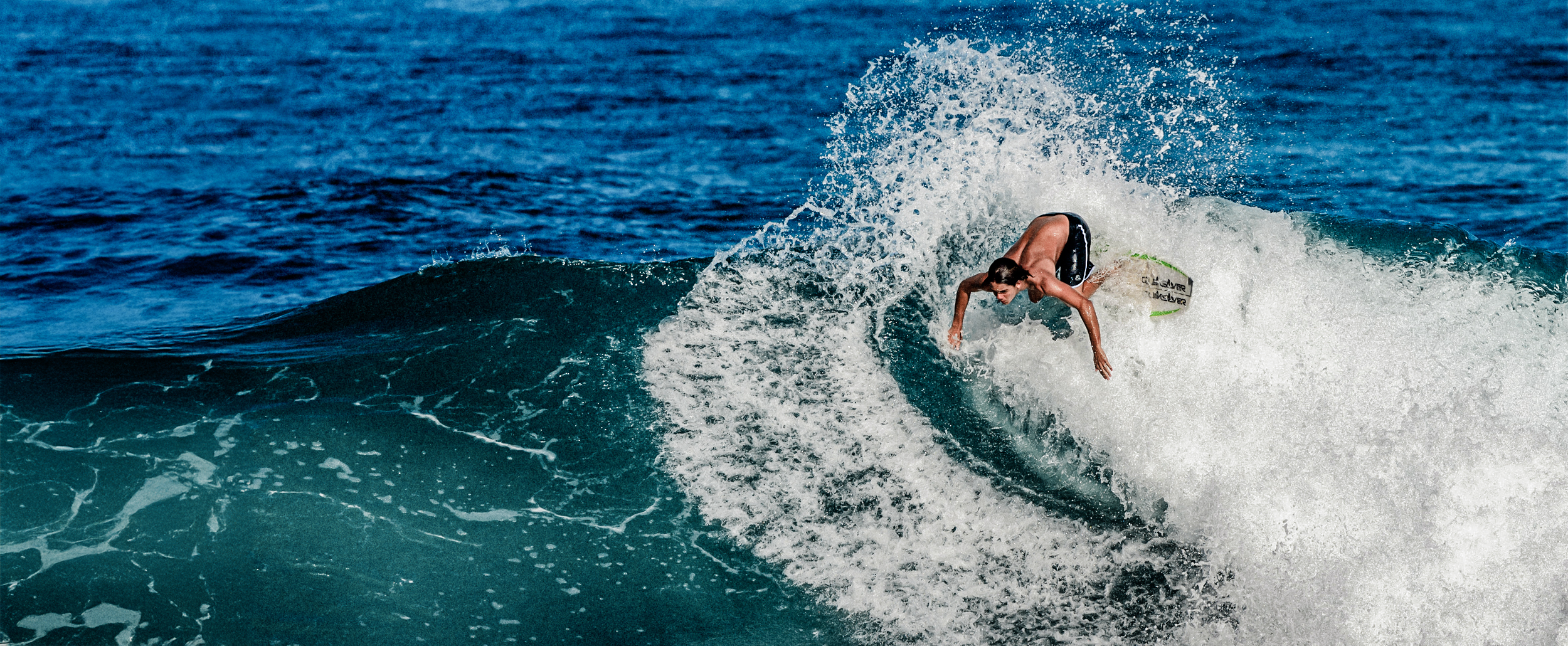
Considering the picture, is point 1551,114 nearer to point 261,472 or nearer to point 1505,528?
point 1505,528

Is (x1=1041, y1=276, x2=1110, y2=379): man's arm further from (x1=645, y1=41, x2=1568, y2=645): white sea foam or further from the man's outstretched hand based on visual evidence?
(x1=645, y1=41, x2=1568, y2=645): white sea foam

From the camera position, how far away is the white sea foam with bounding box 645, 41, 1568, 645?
7.54 m

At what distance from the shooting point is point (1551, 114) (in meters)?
19.1

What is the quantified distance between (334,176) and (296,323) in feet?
18.9

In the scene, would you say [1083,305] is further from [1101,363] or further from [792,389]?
[792,389]

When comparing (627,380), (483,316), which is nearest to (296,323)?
(483,316)

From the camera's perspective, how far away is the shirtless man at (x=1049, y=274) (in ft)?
Answer: 26.5

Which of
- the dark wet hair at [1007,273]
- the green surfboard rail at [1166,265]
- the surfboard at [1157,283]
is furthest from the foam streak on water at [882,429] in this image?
the dark wet hair at [1007,273]

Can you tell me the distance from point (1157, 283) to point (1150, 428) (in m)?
1.47

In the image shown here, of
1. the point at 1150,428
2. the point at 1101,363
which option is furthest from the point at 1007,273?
the point at 1150,428

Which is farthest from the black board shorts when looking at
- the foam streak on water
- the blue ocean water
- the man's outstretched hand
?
the foam streak on water

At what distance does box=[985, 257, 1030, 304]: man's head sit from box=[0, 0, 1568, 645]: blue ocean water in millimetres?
1609

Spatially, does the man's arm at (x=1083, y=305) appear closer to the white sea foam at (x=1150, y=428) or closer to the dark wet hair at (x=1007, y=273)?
the dark wet hair at (x=1007, y=273)

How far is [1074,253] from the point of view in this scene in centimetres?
924
